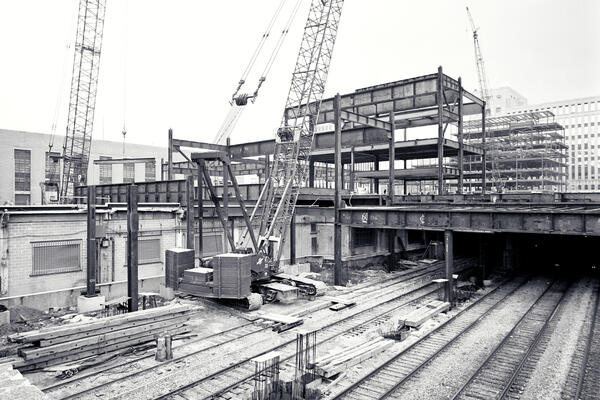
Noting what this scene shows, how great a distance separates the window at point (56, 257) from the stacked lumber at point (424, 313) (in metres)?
14.0

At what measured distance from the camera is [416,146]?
32500 mm

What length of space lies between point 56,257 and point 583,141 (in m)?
122

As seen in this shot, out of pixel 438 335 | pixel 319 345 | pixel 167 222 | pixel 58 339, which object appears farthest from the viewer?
pixel 167 222

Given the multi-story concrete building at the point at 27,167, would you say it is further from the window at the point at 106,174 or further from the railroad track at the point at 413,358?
the railroad track at the point at 413,358

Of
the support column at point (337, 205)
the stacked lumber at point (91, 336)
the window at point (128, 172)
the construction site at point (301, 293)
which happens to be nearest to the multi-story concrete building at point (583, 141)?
the construction site at point (301, 293)

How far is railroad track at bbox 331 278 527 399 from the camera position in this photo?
988cm

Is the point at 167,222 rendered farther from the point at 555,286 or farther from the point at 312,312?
the point at 555,286

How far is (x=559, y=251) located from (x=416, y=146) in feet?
52.0

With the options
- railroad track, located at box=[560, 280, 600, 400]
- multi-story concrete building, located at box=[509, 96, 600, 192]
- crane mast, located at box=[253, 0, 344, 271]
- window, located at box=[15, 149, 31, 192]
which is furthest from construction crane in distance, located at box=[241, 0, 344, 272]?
multi-story concrete building, located at box=[509, 96, 600, 192]

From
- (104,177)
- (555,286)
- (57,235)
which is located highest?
(104,177)

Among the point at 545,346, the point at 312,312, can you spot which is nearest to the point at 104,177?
the point at 312,312

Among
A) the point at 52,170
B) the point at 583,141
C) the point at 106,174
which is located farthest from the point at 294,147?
the point at 583,141

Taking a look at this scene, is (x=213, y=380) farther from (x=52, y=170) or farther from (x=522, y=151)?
(x=522, y=151)

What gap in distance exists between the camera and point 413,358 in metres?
12.0
